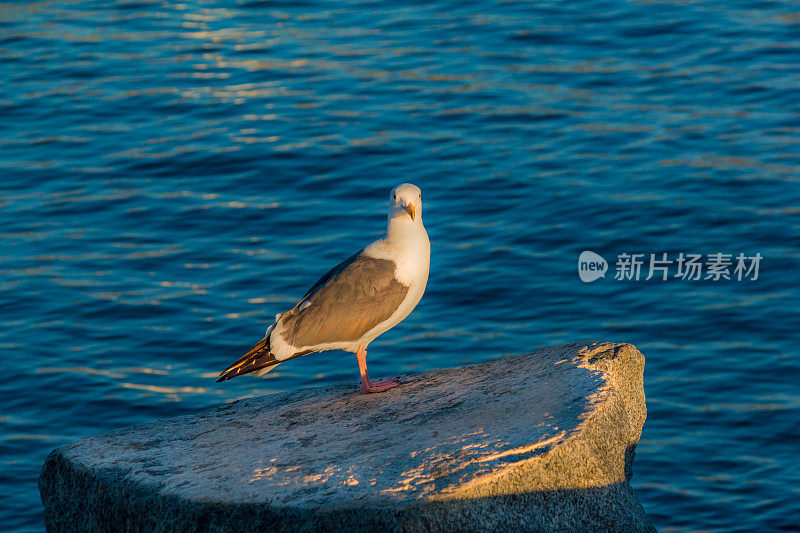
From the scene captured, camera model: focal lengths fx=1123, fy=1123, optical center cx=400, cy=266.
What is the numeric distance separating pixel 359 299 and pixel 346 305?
0.09m

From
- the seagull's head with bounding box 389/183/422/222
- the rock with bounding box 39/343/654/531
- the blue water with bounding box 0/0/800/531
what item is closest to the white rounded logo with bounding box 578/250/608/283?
the blue water with bounding box 0/0/800/531

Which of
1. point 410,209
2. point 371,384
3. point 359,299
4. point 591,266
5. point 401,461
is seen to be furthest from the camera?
point 591,266

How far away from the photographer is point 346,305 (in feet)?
23.0

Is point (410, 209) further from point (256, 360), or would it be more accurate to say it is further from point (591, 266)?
point (591, 266)

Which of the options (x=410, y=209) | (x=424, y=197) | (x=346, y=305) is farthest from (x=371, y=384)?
(x=424, y=197)

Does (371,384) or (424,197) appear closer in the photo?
(371,384)

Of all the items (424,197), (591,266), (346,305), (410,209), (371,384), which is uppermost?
(410,209)

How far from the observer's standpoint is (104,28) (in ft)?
60.0

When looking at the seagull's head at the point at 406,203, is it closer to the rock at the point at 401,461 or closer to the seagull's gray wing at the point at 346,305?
the seagull's gray wing at the point at 346,305

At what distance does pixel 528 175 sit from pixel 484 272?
205cm

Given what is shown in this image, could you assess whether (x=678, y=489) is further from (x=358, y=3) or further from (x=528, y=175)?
(x=358, y=3)

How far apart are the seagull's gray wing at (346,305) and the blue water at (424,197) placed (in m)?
0.74

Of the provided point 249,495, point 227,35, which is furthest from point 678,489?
point 227,35

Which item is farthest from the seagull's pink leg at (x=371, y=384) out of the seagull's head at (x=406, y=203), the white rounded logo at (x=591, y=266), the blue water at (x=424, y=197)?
the white rounded logo at (x=591, y=266)
